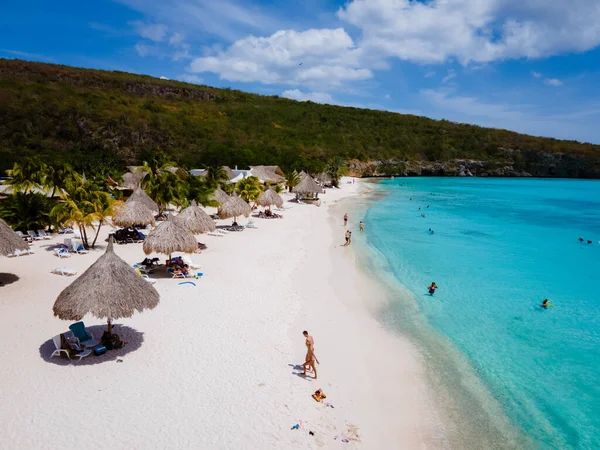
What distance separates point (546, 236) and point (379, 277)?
69.0 feet

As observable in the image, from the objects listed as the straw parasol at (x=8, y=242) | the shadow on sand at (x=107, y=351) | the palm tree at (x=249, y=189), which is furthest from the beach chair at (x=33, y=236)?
the palm tree at (x=249, y=189)

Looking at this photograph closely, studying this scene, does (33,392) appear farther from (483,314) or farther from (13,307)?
(483,314)

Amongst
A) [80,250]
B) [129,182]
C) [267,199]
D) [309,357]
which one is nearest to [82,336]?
[309,357]

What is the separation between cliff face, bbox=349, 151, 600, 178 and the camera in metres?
89.8

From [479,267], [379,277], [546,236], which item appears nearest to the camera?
[379,277]

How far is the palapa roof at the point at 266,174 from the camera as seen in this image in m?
43.6

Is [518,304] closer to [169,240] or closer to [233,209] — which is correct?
[169,240]

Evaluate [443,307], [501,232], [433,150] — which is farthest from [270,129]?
[443,307]

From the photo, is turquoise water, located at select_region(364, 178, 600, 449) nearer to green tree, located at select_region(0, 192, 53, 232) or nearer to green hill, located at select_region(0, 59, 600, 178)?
green tree, located at select_region(0, 192, 53, 232)

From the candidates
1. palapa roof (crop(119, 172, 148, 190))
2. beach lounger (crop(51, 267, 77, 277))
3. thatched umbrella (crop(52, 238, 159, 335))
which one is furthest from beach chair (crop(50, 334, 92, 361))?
palapa roof (crop(119, 172, 148, 190))

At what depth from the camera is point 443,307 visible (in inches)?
568

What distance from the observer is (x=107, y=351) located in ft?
29.9

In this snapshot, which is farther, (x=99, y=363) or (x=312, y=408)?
(x=99, y=363)

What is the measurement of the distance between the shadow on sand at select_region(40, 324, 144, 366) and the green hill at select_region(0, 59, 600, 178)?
27754mm
